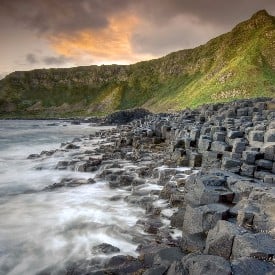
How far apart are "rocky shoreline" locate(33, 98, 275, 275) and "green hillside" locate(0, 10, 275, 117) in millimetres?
64197

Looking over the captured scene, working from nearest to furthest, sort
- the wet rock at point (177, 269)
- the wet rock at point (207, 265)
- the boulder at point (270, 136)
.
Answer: the wet rock at point (207, 265)
the wet rock at point (177, 269)
the boulder at point (270, 136)

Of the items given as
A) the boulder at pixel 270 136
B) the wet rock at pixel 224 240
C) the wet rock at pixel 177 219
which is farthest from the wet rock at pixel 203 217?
the boulder at pixel 270 136

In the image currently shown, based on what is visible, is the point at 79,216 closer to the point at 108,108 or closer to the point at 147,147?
the point at 147,147

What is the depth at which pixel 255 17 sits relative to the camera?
411 ft

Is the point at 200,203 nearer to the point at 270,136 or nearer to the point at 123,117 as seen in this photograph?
the point at 270,136

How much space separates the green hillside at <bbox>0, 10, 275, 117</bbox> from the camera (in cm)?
9156

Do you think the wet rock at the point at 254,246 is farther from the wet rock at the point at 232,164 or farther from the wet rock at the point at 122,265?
the wet rock at the point at 232,164

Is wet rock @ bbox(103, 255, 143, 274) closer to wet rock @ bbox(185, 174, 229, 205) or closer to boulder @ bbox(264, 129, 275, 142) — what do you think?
wet rock @ bbox(185, 174, 229, 205)

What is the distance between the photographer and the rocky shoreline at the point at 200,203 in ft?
20.5

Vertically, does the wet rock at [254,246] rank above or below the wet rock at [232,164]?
below

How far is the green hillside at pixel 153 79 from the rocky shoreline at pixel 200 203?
64.2m

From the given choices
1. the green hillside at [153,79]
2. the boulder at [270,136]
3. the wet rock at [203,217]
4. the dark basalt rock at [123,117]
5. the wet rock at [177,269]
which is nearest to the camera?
the wet rock at [177,269]

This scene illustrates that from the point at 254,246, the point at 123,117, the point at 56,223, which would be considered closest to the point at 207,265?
the point at 254,246

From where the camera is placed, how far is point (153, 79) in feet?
534
